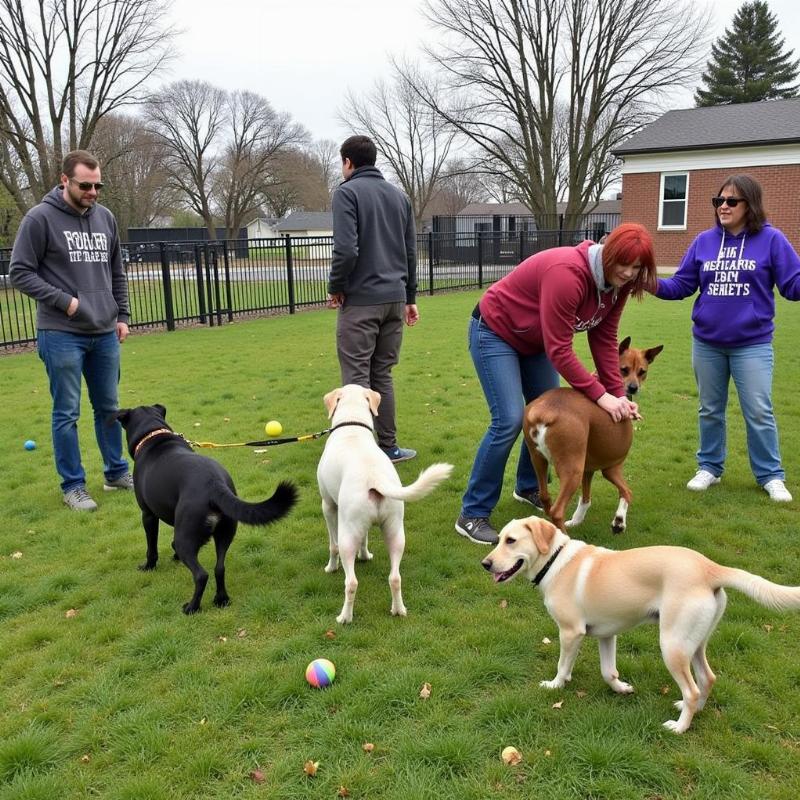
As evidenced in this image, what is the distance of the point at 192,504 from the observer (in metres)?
3.32

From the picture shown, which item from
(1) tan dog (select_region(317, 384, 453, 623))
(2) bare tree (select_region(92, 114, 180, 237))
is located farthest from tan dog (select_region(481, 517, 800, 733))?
(2) bare tree (select_region(92, 114, 180, 237))

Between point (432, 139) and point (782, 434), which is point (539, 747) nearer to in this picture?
point (782, 434)

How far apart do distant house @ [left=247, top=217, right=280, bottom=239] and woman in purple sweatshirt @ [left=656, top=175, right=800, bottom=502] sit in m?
67.1

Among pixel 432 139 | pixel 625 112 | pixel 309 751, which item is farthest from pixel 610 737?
pixel 432 139

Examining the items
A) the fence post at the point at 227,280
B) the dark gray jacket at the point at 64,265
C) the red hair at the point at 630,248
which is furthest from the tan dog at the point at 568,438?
the fence post at the point at 227,280

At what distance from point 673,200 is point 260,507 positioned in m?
24.7

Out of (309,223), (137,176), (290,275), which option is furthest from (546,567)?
(309,223)

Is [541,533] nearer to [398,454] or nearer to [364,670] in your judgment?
[364,670]

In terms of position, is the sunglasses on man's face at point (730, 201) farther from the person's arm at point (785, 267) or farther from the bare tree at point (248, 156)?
the bare tree at point (248, 156)

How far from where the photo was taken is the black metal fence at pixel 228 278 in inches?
553

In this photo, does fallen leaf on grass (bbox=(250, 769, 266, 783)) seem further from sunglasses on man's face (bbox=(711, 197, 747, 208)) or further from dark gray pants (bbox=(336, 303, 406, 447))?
sunglasses on man's face (bbox=(711, 197, 747, 208))

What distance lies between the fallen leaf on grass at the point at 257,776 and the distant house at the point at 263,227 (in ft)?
228

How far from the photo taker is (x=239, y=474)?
5523mm

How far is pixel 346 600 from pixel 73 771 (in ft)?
4.29
